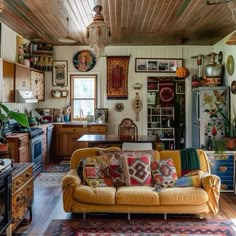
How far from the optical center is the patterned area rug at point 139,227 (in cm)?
360

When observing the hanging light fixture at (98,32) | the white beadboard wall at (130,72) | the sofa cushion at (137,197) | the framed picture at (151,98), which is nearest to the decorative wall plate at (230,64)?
the white beadboard wall at (130,72)

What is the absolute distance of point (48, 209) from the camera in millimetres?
4438

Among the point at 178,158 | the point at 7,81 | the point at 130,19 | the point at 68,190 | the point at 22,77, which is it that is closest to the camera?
the point at 68,190

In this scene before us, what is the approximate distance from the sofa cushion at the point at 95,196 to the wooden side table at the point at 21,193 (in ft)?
1.93

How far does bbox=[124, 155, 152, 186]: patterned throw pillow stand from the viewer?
4297 millimetres

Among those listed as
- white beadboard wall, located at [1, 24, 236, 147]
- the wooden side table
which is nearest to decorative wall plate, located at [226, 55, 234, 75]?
white beadboard wall, located at [1, 24, 236, 147]

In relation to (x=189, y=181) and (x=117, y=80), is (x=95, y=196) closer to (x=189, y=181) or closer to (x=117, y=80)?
(x=189, y=181)

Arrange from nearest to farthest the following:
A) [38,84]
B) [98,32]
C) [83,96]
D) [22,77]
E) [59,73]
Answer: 1. [98,32]
2. [22,77]
3. [38,84]
4. [59,73]
5. [83,96]

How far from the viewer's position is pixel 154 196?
392 cm

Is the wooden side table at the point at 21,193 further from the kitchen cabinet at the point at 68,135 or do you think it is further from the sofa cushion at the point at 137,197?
the kitchen cabinet at the point at 68,135

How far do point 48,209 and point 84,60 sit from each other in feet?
16.0

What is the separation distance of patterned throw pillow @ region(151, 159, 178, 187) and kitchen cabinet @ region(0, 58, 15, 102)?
120 inches

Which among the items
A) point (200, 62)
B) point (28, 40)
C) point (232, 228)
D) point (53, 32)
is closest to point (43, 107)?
point (28, 40)

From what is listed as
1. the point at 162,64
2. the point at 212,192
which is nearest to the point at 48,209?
the point at 212,192
